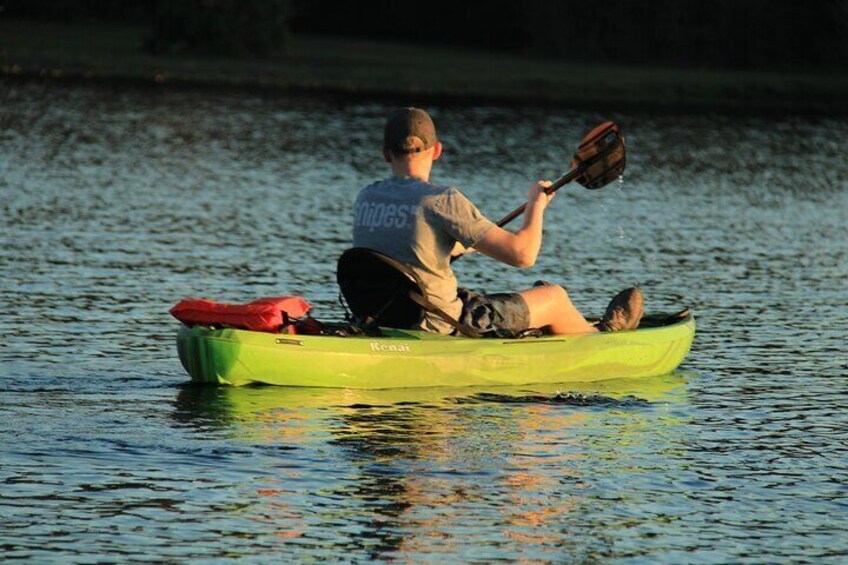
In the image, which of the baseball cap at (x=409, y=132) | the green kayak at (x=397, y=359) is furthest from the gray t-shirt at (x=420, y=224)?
the green kayak at (x=397, y=359)

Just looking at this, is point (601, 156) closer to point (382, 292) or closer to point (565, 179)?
point (565, 179)

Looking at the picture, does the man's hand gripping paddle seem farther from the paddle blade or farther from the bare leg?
the bare leg

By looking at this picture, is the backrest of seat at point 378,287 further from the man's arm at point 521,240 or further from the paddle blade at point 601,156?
the paddle blade at point 601,156

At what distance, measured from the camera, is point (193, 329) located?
454 inches

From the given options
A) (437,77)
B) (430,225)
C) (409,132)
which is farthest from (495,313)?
(437,77)

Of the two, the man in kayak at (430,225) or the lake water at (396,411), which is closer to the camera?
the lake water at (396,411)

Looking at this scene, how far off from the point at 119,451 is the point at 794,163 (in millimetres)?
21197

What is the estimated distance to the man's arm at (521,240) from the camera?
37.2 feet

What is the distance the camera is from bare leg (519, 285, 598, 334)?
12391 mm

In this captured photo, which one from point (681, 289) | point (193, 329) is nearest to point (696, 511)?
point (193, 329)

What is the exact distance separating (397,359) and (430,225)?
82 centimetres

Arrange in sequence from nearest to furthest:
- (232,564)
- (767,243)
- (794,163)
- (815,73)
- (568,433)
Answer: (232,564) < (568,433) < (767,243) < (794,163) < (815,73)

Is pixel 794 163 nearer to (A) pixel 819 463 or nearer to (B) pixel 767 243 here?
(B) pixel 767 243

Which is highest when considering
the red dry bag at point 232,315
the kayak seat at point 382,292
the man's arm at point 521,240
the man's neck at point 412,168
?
the man's neck at point 412,168
